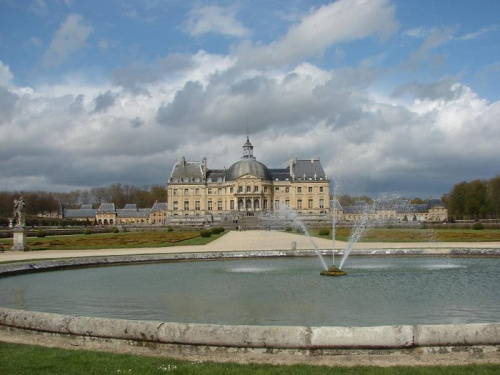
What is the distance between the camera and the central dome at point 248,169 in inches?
3494

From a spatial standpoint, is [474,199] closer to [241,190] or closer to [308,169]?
[308,169]

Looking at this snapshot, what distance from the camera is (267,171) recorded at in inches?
3605

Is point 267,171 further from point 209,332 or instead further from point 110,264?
point 209,332

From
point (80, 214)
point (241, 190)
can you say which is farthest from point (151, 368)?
point (80, 214)

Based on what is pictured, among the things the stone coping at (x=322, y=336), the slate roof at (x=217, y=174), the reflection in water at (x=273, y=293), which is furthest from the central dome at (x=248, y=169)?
the stone coping at (x=322, y=336)

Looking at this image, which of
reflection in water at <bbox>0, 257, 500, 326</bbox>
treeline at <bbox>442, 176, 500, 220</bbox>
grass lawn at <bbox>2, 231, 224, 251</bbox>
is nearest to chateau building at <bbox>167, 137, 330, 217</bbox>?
treeline at <bbox>442, 176, 500, 220</bbox>

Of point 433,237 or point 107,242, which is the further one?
point 433,237

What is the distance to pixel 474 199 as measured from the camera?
7838 cm

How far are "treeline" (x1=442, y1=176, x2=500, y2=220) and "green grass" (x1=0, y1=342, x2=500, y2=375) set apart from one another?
262 ft

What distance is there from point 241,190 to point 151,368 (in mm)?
82164

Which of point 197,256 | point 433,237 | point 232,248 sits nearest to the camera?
point 197,256

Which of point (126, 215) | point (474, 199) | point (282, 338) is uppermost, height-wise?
point (474, 199)

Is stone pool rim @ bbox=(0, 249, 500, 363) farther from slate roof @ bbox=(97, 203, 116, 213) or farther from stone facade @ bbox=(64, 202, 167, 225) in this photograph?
slate roof @ bbox=(97, 203, 116, 213)

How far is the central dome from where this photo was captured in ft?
291
